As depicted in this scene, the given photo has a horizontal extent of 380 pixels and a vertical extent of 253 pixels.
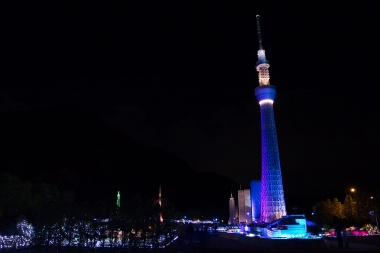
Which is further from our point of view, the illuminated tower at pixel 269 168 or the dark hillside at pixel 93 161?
the dark hillside at pixel 93 161

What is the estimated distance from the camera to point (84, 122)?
194 metres

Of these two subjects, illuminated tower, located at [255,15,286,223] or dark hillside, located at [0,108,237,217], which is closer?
illuminated tower, located at [255,15,286,223]

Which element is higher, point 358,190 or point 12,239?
point 358,190

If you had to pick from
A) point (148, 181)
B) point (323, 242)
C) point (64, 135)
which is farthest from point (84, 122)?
point (323, 242)

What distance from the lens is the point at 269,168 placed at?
6844 centimetres

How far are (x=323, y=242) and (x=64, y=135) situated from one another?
15864 cm

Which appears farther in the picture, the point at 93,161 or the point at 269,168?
the point at 93,161

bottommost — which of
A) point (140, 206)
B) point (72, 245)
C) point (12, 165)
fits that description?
point (72, 245)

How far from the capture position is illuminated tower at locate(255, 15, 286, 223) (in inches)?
2672

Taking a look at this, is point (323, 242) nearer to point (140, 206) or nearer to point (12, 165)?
point (140, 206)

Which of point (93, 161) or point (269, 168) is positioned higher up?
point (93, 161)

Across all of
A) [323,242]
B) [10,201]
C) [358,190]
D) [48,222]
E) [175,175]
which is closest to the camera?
[323,242]

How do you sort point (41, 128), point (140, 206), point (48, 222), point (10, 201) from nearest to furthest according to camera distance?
point (140, 206) → point (48, 222) → point (10, 201) → point (41, 128)

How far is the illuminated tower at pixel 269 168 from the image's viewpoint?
67875 millimetres
